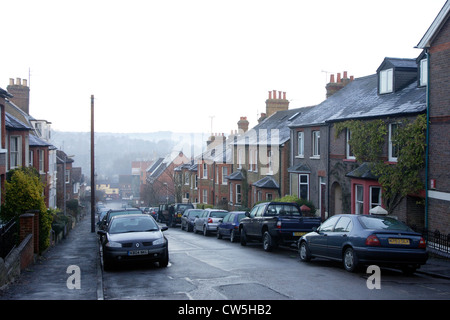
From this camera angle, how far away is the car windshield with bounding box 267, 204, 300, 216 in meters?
19.2

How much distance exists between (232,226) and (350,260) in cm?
1078

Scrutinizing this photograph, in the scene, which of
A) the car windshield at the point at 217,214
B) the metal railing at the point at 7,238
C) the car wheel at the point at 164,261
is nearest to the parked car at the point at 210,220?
the car windshield at the point at 217,214

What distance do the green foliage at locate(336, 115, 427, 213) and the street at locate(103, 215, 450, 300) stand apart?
22.2ft

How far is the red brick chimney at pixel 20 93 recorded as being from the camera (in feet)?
144

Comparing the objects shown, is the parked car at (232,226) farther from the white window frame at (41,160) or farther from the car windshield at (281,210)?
the white window frame at (41,160)

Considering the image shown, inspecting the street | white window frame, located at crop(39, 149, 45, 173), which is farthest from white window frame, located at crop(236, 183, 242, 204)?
the street

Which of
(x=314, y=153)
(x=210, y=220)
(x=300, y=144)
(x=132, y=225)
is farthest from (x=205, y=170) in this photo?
(x=132, y=225)

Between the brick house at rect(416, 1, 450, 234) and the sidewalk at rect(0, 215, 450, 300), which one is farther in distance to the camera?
the brick house at rect(416, 1, 450, 234)

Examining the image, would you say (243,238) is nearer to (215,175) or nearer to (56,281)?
(56,281)

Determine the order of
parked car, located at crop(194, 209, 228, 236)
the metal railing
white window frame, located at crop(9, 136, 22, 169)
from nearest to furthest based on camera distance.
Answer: the metal railing, parked car, located at crop(194, 209, 228, 236), white window frame, located at crop(9, 136, 22, 169)

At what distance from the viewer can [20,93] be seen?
44344mm

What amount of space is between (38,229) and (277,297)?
33.9 ft

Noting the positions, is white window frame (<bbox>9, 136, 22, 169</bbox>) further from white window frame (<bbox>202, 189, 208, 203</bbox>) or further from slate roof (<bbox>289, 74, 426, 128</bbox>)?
white window frame (<bbox>202, 189, 208, 203</bbox>)
